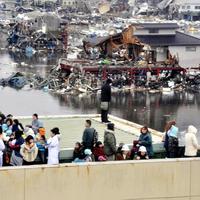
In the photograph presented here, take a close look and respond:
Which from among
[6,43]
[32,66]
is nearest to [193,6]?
[6,43]

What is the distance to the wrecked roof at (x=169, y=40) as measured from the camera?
1727 inches

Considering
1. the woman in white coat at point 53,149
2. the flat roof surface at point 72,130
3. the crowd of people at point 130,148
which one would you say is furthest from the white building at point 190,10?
the woman in white coat at point 53,149

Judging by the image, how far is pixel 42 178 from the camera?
34.1ft

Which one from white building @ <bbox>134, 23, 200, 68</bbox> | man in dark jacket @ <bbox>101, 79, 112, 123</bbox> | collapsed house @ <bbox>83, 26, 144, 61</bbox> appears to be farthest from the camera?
collapsed house @ <bbox>83, 26, 144, 61</bbox>

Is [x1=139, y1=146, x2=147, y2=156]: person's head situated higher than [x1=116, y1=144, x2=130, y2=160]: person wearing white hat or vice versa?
[x1=139, y1=146, x2=147, y2=156]: person's head

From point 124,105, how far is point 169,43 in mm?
10067

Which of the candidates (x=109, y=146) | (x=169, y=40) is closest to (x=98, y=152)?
(x=109, y=146)

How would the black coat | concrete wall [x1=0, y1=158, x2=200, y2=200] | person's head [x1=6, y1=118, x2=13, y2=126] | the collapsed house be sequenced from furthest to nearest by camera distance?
the collapsed house < the black coat < person's head [x1=6, y1=118, x2=13, y2=126] < concrete wall [x1=0, y1=158, x2=200, y2=200]

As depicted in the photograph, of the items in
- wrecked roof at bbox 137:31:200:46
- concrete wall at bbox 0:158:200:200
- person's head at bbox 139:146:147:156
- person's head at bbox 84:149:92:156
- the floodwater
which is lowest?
the floodwater

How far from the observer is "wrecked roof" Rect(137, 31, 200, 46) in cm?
4388

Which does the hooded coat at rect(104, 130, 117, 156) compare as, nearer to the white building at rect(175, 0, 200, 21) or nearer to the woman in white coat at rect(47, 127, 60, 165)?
the woman in white coat at rect(47, 127, 60, 165)

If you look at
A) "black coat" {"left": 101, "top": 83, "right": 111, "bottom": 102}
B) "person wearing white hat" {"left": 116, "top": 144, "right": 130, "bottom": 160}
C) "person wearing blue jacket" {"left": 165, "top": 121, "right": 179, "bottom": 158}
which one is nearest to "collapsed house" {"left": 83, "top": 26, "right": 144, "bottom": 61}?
"black coat" {"left": 101, "top": 83, "right": 111, "bottom": 102}

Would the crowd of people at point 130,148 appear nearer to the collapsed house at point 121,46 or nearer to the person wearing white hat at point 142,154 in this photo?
the person wearing white hat at point 142,154

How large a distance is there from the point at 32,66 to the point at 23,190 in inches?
1670
